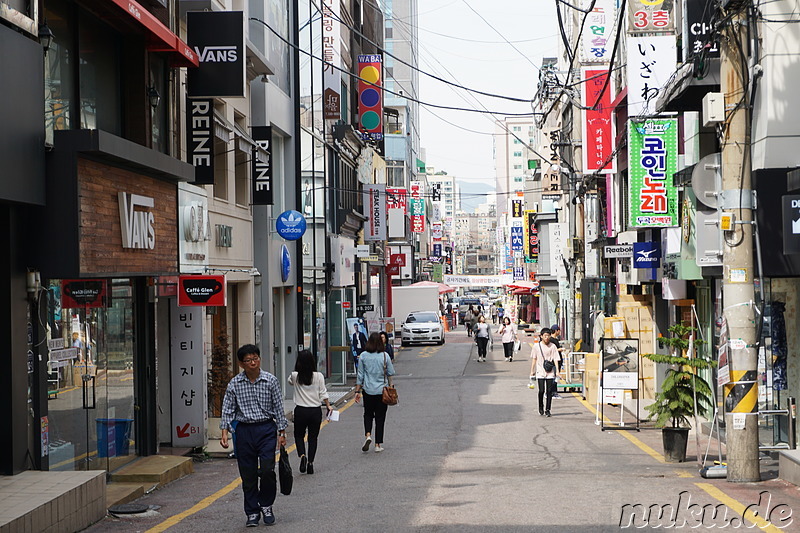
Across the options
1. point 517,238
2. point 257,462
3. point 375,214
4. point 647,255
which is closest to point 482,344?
point 375,214

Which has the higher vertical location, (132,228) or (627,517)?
(132,228)

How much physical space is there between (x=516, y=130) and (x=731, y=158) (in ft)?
536

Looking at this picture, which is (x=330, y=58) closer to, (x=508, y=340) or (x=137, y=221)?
(x=508, y=340)

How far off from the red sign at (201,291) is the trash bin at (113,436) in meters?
2.18

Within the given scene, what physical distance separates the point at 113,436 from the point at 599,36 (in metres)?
23.6

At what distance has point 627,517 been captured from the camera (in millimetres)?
9625

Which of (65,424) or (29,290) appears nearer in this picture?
(29,290)

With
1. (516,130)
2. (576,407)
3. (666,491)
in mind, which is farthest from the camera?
(516,130)

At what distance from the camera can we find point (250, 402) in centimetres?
997

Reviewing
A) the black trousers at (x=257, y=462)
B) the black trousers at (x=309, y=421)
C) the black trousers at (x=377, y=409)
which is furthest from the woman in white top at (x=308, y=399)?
the black trousers at (x=257, y=462)

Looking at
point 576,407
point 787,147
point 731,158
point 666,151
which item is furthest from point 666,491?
point 576,407

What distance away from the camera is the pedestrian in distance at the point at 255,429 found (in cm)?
976

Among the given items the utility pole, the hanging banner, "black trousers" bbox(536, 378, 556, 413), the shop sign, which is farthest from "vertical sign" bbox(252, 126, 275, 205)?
the hanging banner

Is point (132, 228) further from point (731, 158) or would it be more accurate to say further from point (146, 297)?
point (731, 158)
